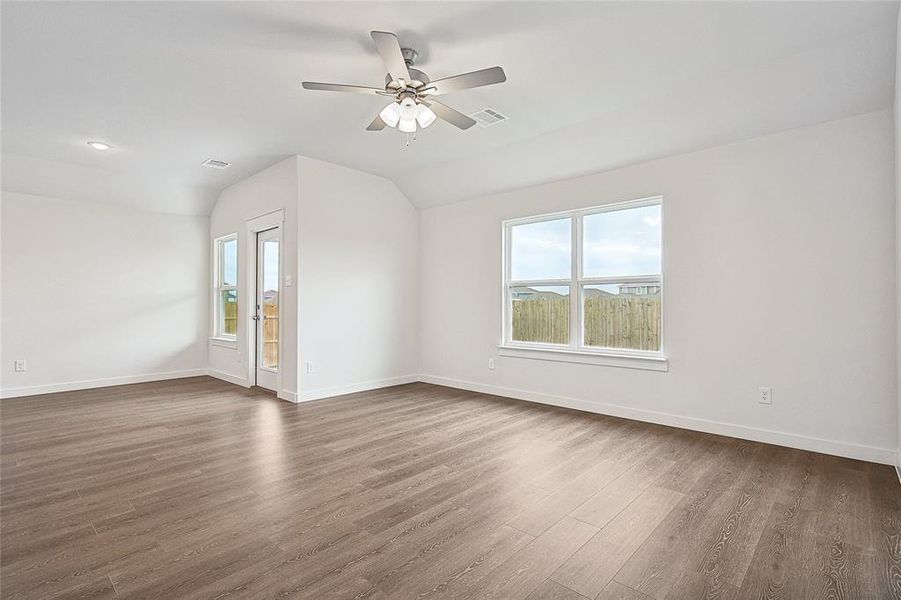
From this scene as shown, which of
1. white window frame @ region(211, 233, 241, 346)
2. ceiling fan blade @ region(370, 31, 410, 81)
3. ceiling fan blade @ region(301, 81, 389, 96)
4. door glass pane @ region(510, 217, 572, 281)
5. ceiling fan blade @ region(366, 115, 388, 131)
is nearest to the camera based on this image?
ceiling fan blade @ region(370, 31, 410, 81)

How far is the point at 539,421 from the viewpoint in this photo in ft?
14.0

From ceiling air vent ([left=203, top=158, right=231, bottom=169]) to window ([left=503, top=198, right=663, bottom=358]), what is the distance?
3.48m

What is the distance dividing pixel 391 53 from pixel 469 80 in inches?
19.2

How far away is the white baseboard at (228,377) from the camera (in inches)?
239

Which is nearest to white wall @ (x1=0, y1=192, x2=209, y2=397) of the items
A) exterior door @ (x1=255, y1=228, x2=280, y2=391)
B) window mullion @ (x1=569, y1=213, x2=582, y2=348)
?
exterior door @ (x1=255, y1=228, x2=280, y2=391)

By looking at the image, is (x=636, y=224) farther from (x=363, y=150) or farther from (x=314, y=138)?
(x=314, y=138)

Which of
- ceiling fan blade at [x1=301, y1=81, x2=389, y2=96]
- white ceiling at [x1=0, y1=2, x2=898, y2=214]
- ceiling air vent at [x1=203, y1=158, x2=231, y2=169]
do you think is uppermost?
ceiling air vent at [x1=203, y1=158, x2=231, y2=169]

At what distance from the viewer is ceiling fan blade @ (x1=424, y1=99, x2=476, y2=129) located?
3127 millimetres

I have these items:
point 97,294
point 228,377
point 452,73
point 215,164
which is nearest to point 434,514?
point 452,73

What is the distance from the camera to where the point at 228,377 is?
6.43m

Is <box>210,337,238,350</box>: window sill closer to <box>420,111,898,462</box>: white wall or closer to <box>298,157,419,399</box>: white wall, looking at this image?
<box>298,157,419,399</box>: white wall

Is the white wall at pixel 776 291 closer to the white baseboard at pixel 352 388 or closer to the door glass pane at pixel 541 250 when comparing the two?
the door glass pane at pixel 541 250

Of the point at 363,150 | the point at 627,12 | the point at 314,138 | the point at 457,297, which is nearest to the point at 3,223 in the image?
the point at 314,138

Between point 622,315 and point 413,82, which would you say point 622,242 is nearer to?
point 622,315
